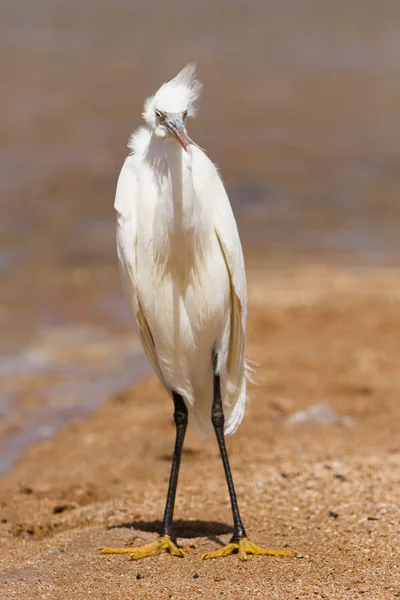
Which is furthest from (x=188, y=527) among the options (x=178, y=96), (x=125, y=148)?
(x=125, y=148)

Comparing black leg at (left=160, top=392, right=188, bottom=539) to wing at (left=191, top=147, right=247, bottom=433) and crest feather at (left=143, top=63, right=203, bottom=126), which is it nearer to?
wing at (left=191, top=147, right=247, bottom=433)

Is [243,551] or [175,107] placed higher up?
[175,107]

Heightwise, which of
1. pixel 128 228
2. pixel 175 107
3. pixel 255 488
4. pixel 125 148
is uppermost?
pixel 125 148

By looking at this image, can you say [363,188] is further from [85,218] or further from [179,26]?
[179,26]

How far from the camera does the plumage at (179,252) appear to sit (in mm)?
4691

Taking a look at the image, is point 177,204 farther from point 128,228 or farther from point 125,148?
point 125,148

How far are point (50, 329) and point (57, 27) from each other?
24124 millimetres

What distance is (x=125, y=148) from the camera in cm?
2342

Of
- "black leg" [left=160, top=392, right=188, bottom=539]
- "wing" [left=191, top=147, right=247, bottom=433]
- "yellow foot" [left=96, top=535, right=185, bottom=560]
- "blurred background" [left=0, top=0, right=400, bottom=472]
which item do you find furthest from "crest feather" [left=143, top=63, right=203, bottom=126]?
"blurred background" [left=0, top=0, right=400, bottom=472]

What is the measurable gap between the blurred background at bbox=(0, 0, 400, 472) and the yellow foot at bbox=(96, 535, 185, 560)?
302cm

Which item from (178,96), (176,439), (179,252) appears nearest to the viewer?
(178,96)

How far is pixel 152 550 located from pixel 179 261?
152 centimetres

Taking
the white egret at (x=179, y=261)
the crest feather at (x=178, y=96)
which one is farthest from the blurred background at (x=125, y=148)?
the crest feather at (x=178, y=96)

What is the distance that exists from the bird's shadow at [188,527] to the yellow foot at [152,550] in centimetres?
42
